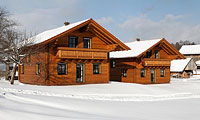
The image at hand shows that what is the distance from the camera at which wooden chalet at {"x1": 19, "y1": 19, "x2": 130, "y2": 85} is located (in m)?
23.0

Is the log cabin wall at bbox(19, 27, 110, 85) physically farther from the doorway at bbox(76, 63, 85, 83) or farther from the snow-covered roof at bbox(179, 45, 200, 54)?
the snow-covered roof at bbox(179, 45, 200, 54)

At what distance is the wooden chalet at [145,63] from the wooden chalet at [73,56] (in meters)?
5.44

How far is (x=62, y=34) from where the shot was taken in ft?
73.4

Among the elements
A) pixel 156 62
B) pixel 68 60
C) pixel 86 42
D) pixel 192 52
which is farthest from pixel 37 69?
pixel 192 52

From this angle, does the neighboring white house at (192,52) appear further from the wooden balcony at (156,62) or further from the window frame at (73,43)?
the window frame at (73,43)

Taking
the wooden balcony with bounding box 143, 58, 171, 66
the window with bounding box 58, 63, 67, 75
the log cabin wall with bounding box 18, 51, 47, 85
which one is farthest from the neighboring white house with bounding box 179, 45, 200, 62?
the window with bounding box 58, 63, 67, 75

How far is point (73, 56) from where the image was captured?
75.7 feet

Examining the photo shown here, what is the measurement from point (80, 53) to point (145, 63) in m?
10.9

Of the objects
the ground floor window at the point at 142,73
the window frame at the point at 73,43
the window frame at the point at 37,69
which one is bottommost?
the ground floor window at the point at 142,73

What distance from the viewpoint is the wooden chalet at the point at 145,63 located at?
103 feet

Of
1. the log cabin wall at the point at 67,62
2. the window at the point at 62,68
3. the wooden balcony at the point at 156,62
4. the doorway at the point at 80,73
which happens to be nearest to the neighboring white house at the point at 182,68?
the wooden balcony at the point at 156,62

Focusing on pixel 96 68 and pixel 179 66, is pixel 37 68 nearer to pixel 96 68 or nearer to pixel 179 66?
pixel 96 68

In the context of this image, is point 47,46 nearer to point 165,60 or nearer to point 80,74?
point 80,74

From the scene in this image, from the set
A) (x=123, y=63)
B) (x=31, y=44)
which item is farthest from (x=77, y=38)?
(x=123, y=63)
